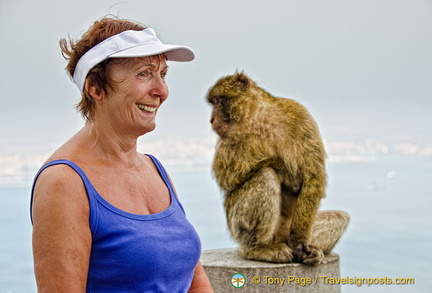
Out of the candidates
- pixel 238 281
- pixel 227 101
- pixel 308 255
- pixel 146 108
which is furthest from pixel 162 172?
pixel 308 255

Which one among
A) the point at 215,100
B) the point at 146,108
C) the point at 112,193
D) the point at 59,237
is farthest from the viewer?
the point at 215,100

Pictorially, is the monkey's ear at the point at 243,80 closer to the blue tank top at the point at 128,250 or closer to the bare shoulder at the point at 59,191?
the blue tank top at the point at 128,250

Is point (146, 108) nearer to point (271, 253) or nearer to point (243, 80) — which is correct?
point (243, 80)

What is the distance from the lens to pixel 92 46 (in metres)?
2.13

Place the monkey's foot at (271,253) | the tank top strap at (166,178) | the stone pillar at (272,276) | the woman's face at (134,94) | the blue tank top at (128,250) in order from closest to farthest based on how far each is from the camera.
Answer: the blue tank top at (128,250)
the woman's face at (134,94)
the tank top strap at (166,178)
the stone pillar at (272,276)
the monkey's foot at (271,253)

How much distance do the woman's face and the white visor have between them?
2.2 inches

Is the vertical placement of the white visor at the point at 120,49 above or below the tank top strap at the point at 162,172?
above

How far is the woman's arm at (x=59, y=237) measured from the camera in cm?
187

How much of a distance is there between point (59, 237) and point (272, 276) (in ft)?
12.5

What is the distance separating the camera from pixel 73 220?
74.5 inches

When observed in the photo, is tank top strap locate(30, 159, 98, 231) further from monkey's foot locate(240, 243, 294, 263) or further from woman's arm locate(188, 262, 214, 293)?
monkey's foot locate(240, 243, 294, 263)

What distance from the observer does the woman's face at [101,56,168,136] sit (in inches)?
83.7

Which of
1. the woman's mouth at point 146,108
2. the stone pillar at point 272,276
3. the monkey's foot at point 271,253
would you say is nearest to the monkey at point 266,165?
the monkey's foot at point 271,253

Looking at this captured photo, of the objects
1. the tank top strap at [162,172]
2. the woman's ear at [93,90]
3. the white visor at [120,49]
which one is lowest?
the tank top strap at [162,172]
